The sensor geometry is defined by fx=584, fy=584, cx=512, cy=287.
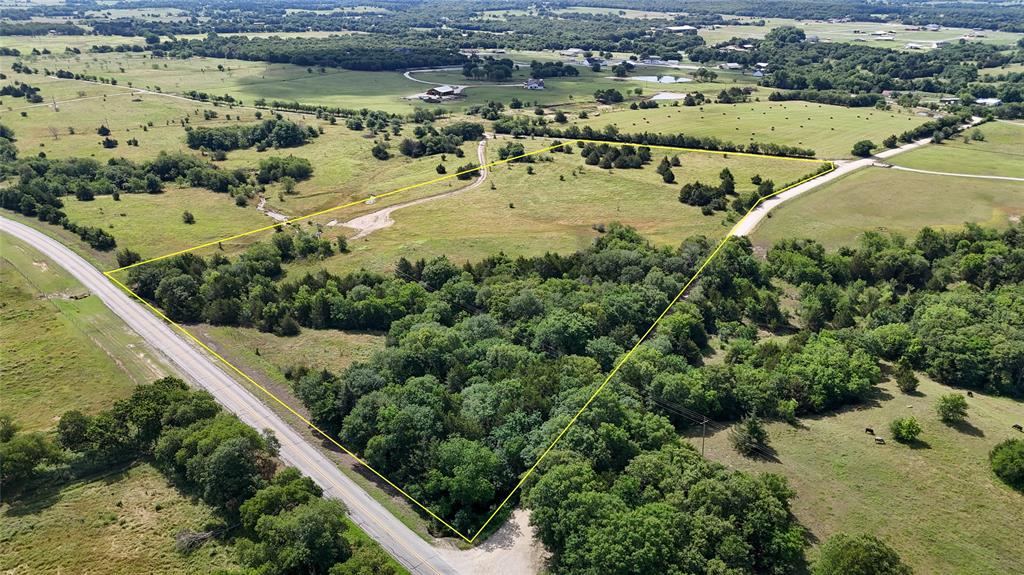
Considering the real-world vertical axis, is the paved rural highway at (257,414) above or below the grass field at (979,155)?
below

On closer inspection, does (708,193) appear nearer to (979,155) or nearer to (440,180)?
(440,180)

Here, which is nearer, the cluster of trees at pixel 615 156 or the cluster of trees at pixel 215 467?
the cluster of trees at pixel 215 467

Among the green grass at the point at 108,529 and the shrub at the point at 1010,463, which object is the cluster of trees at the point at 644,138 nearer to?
the shrub at the point at 1010,463

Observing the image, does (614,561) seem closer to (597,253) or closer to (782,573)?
(782,573)

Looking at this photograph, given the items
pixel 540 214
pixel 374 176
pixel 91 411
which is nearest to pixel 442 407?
pixel 91 411

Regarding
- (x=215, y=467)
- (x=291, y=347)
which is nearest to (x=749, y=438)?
(x=215, y=467)

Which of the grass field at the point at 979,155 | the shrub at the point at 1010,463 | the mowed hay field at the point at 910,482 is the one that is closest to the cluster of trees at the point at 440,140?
the grass field at the point at 979,155
